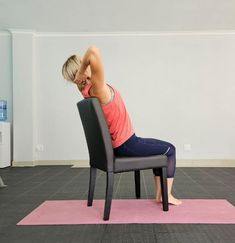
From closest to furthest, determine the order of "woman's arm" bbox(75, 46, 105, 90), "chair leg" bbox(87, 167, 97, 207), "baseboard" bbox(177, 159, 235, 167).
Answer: "woman's arm" bbox(75, 46, 105, 90) < "chair leg" bbox(87, 167, 97, 207) < "baseboard" bbox(177, 159, 235, 167)

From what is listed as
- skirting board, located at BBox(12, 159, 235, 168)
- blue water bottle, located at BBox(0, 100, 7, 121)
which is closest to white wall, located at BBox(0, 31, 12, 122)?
blue water bottle, located at BBox(0, 100, 7, 121)

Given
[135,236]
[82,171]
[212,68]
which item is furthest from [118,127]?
[212,68]

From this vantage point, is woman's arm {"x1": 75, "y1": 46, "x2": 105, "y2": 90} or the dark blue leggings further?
the dark blue leggings

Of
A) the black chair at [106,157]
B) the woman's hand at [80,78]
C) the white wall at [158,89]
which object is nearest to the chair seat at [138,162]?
the black chair at [106,157]

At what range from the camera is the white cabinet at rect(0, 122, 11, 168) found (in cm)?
547

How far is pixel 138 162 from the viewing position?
7.54 ft

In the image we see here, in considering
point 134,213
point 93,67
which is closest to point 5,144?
point 134,213

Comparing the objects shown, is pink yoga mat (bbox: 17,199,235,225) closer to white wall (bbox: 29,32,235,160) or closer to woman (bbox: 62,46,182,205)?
woman (bbox: 62,46,182,205)

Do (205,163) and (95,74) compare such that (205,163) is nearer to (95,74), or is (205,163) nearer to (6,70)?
(6,70)

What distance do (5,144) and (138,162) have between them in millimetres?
3877

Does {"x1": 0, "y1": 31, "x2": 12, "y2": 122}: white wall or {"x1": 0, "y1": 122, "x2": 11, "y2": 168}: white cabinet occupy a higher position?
{"x1": 0, "y1": 31, "x2": 12, "y2": 122}: white wall

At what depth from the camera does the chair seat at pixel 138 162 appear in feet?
7.36

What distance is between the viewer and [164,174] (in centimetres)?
237

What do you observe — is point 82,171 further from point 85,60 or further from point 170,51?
point 85,60
